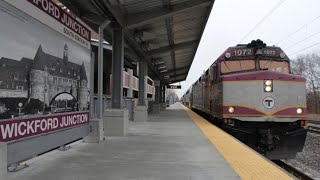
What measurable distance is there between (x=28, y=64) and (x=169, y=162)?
11.3ft

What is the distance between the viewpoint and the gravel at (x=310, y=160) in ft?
45.8

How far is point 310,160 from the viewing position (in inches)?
645

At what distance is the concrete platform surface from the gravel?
3.67m

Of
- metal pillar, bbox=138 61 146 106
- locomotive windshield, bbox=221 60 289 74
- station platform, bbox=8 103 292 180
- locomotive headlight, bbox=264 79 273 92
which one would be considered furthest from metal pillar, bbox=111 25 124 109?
metal pillar, bbox=138 61 146 106

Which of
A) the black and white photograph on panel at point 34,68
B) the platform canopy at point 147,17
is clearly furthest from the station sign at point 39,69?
the platform canopy at point 147,17

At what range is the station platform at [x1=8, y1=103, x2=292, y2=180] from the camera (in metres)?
7.64

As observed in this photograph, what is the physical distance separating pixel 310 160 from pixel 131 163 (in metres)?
9.59

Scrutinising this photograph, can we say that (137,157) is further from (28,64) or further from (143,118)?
(143,118)

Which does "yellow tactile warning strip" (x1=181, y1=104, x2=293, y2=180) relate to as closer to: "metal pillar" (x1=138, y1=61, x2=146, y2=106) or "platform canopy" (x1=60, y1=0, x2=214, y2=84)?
"platform canopy" (x1=60, y1=0, x2=214, y2=84)

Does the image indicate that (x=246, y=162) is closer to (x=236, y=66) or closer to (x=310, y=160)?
(x=236, y=66)

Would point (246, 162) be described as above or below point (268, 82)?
below

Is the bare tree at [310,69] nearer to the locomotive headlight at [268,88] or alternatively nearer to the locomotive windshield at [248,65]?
the locomotive windshield at [248,65]

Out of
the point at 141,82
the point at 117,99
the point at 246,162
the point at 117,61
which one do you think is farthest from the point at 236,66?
the point at 141,82

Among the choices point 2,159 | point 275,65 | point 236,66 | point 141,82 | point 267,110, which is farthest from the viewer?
point 141,82
